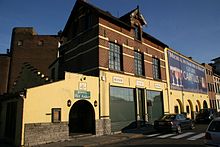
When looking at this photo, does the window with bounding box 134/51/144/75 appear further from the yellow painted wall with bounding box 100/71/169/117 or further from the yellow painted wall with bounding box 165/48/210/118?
the yellow painted wall with bounding box 165/48/210/118

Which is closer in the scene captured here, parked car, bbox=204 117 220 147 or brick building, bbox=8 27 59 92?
parked car, bbox=204 117 220 147

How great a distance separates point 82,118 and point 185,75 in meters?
19.9

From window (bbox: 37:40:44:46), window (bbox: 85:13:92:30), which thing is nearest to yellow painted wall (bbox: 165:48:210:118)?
window (bbox: 85:13:92:30)

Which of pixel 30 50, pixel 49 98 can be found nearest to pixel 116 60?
pixel 49 98

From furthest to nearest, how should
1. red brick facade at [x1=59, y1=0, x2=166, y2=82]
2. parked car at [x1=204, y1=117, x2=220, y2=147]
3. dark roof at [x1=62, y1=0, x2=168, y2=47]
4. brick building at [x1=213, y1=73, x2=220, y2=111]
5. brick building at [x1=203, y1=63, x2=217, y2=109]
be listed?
1. brick building at [x1=213, y1=73, x2=220, y2=111]
2. brick building at [x1=203, y1=63, x2=217, y2=109]
3. dark roof at [x1=62, y1=0, x2=168, y2=47]
4. red brick facade at [x1=59, y1=0, x2=166, y2=82]
5. parked car at [x1=204, y1=117, x2=220, y2=147]

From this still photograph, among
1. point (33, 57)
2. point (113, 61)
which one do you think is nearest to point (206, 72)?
point (113, 61)

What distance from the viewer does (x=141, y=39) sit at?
20.7 metres

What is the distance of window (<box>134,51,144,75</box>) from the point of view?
772 inches

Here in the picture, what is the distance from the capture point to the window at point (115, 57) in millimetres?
17062

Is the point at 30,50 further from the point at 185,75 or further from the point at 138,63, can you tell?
the point at 185,75

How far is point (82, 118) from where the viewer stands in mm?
15781

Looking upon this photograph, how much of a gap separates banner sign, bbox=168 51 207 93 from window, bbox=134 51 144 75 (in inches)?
261

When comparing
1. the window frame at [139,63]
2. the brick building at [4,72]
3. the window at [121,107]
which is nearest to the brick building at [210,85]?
the window frame at [139,63]

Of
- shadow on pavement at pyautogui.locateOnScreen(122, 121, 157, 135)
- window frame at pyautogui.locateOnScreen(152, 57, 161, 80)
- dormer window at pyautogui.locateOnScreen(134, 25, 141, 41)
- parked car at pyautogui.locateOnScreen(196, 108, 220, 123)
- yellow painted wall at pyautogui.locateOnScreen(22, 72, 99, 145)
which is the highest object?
dormer window at pyautogui.locateOnScreen(134, 25, 141, 41)
